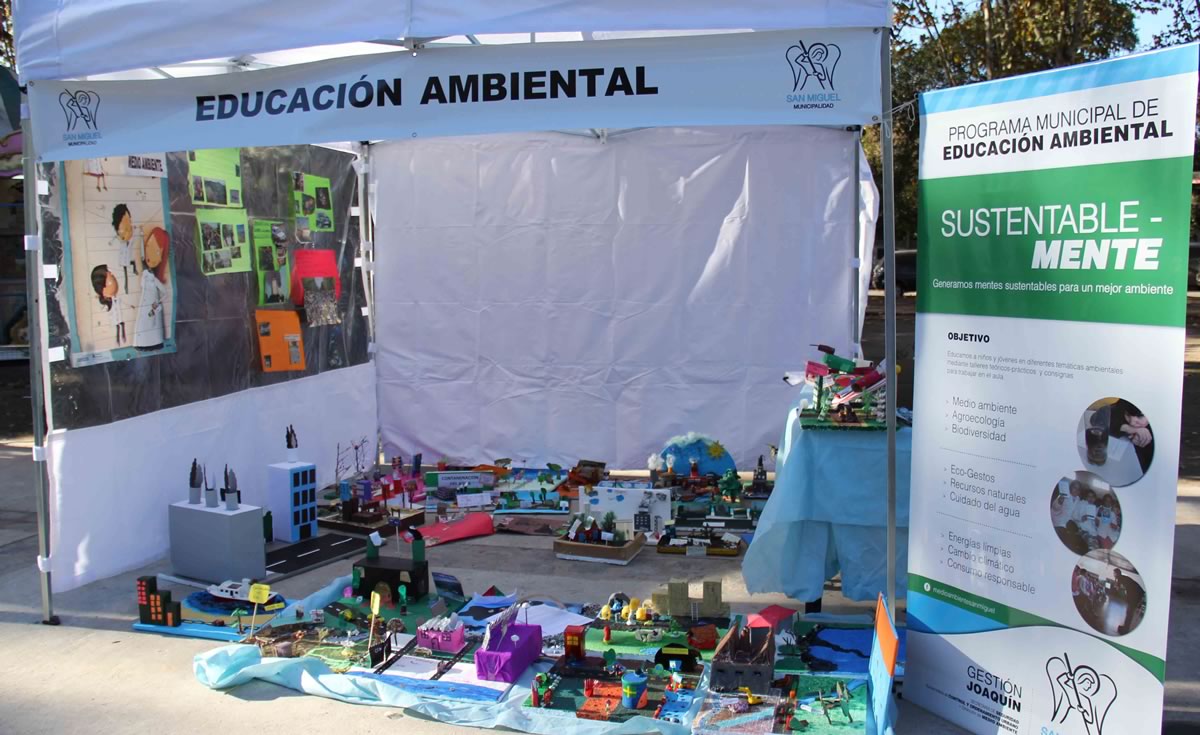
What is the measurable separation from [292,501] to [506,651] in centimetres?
253

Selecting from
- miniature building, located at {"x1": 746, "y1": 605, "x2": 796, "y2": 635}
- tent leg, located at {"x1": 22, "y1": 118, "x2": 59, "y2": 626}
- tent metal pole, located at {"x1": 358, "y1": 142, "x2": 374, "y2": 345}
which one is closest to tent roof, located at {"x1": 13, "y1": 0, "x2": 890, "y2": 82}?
tent leg, located at {"x1": 22, "y1": 118, "x2": 59, "y2": 626}

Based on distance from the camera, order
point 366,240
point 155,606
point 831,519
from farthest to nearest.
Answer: point 366,240
point 155,606
point 831,519

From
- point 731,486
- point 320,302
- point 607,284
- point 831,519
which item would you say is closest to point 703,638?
point 831,519

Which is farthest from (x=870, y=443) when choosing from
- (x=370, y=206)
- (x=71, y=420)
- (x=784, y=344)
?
(x=370, y=206)

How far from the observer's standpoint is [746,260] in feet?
24.6

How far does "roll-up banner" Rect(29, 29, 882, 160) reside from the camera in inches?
139

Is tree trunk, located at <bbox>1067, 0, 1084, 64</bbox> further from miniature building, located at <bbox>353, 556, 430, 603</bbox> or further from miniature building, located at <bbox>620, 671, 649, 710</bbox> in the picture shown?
miniature building, located at <bbox>620, 671, 649, 710</bbox>

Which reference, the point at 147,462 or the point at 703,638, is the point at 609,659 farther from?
the point at 147,462

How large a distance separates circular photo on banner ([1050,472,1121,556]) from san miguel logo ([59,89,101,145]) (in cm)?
411

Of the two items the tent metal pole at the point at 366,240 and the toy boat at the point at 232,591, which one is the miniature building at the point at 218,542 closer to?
the toy boat at the point at 232,591

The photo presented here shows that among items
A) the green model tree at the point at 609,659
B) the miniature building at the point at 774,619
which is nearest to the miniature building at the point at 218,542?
the green model tree at the point at 609,659

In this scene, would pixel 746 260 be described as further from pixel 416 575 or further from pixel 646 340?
pixel 416 575

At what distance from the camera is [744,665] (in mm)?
3672

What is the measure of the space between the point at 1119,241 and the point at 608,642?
252 centimetres
